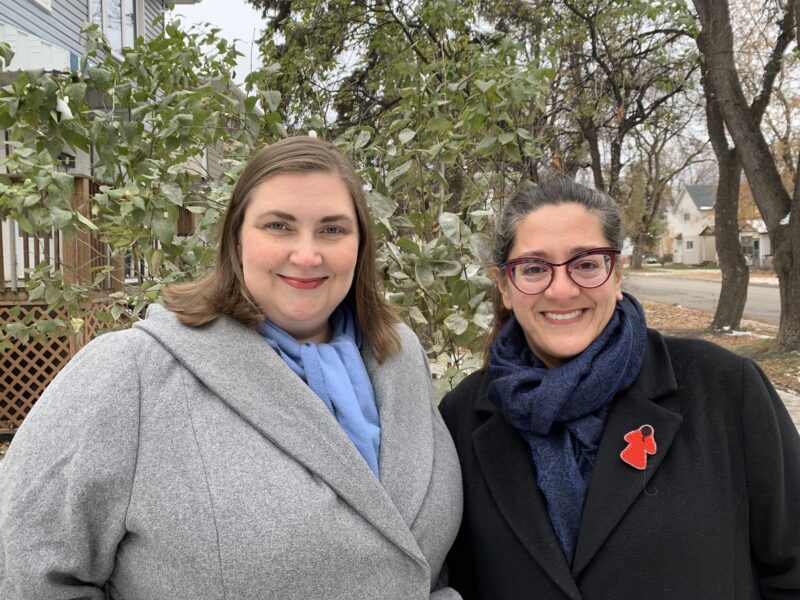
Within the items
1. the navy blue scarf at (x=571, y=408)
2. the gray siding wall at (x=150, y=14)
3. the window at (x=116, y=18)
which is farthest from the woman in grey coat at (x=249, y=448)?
the gray siding wall at (x=150, y=14)

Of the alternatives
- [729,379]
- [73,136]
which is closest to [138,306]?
[73,136]

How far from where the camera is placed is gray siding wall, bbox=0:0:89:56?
10.0m

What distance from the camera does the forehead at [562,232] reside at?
1.89 metres

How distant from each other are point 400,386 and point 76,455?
86 centimetres

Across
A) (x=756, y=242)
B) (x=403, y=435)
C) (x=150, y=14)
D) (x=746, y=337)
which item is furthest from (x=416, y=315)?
(x=756, y=242)

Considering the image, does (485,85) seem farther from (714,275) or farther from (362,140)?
(714,275)

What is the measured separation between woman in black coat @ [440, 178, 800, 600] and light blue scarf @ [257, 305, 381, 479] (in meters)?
0.39

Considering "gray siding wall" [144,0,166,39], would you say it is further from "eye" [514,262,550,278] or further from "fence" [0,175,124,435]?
"eye" [514,262,550,278]

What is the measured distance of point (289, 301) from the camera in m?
1.73

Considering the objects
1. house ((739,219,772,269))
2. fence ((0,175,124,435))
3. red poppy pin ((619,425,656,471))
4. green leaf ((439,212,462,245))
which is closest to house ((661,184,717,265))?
house ((739,219,772,269))

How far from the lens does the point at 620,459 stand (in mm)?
1754

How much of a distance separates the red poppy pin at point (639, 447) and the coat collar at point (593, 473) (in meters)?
0.01

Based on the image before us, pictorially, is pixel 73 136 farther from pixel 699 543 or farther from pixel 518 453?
pixel 699 543

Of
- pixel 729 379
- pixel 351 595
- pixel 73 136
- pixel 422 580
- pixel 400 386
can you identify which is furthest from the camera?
pixel 73 136
